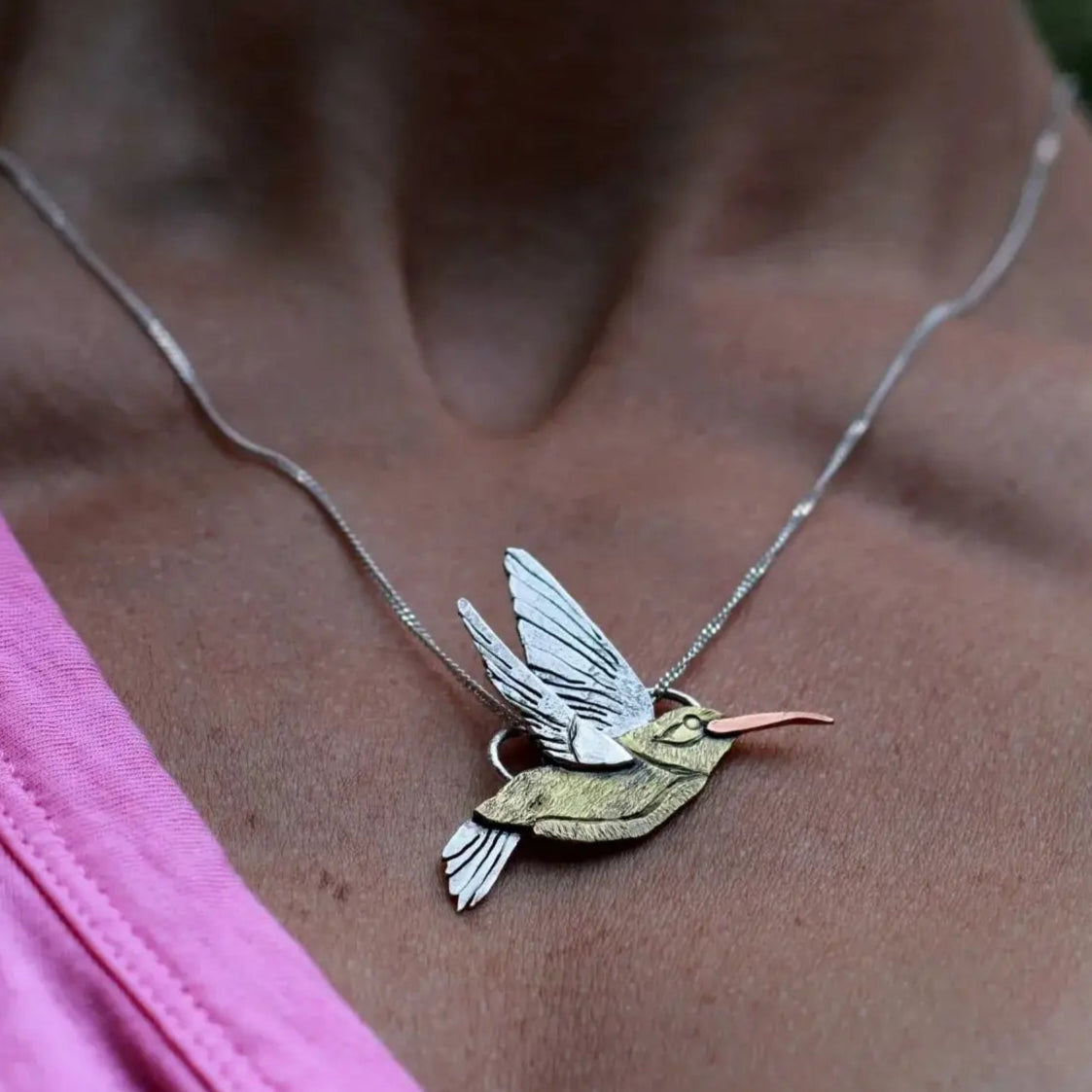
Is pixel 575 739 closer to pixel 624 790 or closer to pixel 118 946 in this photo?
pixel 624 790

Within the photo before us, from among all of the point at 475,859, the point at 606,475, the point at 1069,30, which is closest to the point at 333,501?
the point at 606,475

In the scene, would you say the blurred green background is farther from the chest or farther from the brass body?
the brass body

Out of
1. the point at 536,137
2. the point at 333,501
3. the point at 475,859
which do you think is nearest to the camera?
the point at 475,859

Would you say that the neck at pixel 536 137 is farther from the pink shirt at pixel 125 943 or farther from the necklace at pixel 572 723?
the pink shirt at pixel 125 943

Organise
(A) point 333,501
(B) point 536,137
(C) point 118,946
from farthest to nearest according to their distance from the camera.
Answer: (B) point 536,137 < (A) point 333,501 < (C) point 118,946

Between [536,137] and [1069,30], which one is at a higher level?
[1069,30]

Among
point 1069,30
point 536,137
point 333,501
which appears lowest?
point 333,501

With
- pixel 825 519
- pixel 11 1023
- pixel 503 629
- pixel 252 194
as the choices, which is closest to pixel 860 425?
pixel 825 519
